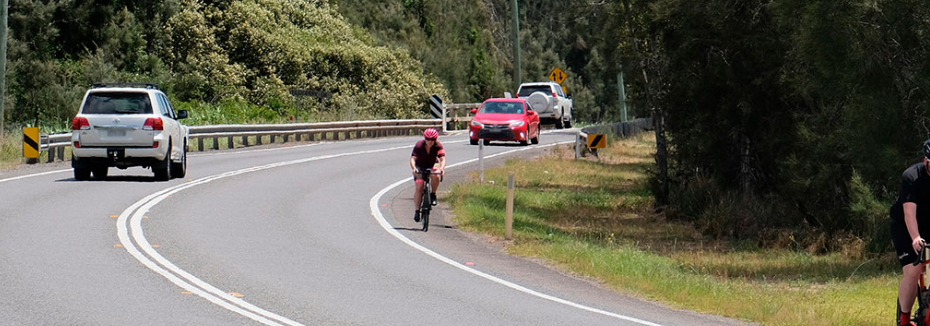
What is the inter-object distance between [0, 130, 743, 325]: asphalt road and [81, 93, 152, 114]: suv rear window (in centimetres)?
134

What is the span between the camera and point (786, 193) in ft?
79.4

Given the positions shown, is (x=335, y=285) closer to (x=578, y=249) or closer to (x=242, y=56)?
(x=578, y=249)

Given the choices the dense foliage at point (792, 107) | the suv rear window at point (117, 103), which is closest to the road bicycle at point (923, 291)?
the dense foliage at point (792, 107)

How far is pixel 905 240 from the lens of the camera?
9328 millimetres

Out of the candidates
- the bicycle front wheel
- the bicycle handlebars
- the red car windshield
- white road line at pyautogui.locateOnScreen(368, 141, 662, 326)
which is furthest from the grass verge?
the red car windshield

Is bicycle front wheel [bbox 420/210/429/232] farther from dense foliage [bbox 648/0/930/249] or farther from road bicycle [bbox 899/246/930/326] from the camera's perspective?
road bicycle [bbox 899/246/930/326]

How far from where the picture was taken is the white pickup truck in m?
50.3

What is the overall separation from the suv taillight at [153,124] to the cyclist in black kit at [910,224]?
1605 centimetres

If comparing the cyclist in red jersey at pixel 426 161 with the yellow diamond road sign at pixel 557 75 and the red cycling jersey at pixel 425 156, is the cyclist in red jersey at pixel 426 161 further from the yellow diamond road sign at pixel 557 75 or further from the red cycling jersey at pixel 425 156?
the yellow diamond road sign at pixel 557 75

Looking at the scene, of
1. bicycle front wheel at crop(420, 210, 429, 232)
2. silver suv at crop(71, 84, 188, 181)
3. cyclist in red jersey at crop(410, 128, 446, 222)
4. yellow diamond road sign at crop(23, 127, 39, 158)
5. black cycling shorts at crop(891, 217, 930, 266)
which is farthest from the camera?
yellow diamond road sign at crop(23, 127, 39, 158)

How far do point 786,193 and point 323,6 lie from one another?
115 ft

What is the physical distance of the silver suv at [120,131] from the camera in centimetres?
2269

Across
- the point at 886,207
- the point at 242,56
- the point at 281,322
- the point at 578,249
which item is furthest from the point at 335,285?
the point at 242,56

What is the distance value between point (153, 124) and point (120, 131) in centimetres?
60
